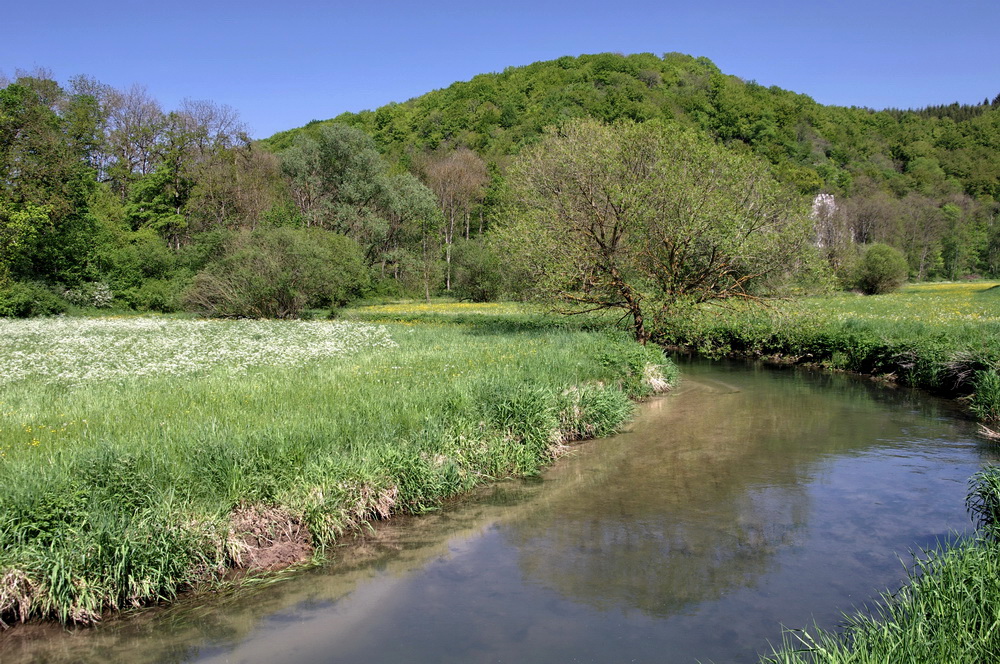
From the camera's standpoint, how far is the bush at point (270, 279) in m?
35.8

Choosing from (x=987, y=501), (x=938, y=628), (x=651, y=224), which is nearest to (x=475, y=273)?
(x=651, y=224)

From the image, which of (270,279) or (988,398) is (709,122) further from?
(988,398)

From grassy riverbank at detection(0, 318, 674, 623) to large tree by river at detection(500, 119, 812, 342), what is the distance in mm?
4977

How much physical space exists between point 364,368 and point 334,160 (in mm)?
52829

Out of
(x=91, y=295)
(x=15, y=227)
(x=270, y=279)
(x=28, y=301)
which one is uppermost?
(x=15, y=227)

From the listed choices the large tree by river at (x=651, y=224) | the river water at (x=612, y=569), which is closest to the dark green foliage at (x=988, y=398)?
the river water at (x=612, y=569)

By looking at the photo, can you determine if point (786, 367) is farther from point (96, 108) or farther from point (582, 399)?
point (96, 108)

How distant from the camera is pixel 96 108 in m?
52.0

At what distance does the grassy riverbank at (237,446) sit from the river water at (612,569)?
1.59ft

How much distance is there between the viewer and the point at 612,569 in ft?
25.9

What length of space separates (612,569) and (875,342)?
1769 centimetres

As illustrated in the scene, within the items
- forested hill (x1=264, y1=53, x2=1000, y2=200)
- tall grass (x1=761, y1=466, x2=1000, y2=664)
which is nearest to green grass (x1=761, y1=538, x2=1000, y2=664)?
tall grass (x1=761, y1=466, x2=1000, y2=664)

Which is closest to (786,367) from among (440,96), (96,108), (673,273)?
(673,273)

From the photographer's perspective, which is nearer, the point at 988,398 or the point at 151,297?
the point at 988,398
